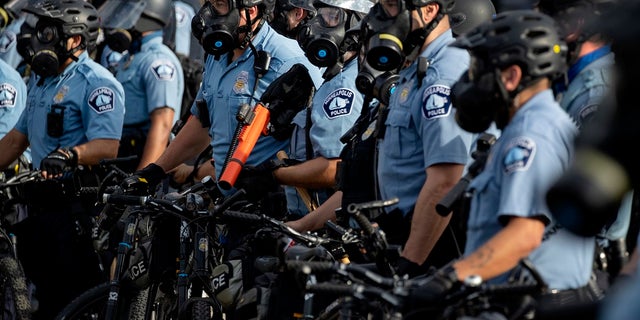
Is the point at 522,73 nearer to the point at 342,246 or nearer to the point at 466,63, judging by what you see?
the point at 466,63

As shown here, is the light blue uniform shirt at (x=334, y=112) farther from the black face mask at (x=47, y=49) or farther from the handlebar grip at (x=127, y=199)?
the black face mask at (x=47, y=49)

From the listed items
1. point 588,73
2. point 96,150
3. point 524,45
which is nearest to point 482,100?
point 524,45

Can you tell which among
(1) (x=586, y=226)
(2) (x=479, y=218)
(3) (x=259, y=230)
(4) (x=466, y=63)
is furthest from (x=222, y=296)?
(1) (x=586, y=226)

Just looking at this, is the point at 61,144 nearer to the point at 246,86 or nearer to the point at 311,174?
the point at 246,86

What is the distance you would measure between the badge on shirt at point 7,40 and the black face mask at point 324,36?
5.86m

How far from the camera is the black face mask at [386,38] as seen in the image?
5695mm

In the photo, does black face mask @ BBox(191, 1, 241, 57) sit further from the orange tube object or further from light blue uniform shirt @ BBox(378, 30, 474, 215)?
light blue uniform shirt @ BBox(378, 30, 474, 215)

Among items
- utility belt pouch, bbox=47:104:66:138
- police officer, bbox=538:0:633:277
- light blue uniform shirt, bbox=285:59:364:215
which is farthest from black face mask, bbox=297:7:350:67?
utility belt pouch, bbox=47:104:66:138

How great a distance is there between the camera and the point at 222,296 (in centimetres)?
666

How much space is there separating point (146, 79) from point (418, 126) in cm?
467

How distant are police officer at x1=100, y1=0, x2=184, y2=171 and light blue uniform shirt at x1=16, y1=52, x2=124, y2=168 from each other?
2.74ft

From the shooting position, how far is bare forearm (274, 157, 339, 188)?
21.8 ft

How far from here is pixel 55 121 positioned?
27.8 ft

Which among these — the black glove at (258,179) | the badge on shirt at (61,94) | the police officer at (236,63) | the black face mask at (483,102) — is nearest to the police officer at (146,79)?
the badge on shirt at (61,94)
